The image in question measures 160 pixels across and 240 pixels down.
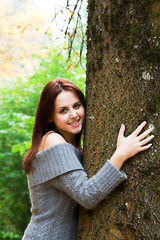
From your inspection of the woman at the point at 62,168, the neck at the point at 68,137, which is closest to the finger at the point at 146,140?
the woman at the point at 62,168

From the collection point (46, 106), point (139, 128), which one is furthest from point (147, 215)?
point (46, 106)

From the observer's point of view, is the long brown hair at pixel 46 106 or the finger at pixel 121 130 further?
the long brown hair at pixel 46 106

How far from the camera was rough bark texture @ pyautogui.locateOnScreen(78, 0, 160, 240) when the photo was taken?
5.24 ft

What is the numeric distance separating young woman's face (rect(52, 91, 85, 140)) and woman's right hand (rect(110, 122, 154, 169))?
518 mm

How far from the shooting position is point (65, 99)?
209 cm

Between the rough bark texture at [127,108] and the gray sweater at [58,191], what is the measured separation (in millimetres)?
117

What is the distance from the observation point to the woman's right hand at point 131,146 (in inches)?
63.6

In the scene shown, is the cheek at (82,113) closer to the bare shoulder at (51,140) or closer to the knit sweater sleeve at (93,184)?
the bare shoulder at (51,140)

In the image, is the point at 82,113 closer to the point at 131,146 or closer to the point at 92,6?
the point at 131,146

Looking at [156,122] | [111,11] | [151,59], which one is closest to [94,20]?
[111,11]

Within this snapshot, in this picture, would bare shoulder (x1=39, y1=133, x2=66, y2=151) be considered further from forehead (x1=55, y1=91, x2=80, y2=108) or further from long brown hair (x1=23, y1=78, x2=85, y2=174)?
forehead (x1=55, y1=91, x2=80, y2=108)

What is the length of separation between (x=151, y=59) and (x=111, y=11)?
1.42ft

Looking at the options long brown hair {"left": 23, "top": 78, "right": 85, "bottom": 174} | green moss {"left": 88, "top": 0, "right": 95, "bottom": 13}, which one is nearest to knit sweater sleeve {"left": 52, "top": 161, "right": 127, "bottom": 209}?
long brown hair {"left": 23, "top": 78, "right": 85, "bottom": 174}

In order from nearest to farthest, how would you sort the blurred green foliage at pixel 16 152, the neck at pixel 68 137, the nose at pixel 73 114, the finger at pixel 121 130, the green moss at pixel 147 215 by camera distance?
1. the green moss at pixel 147 215
2. the finger at pixel 121 130
3. the nose at pixel 73 114
4. the neck at pixel 68 137
5. the blurred green foliage at pixel 16 152
